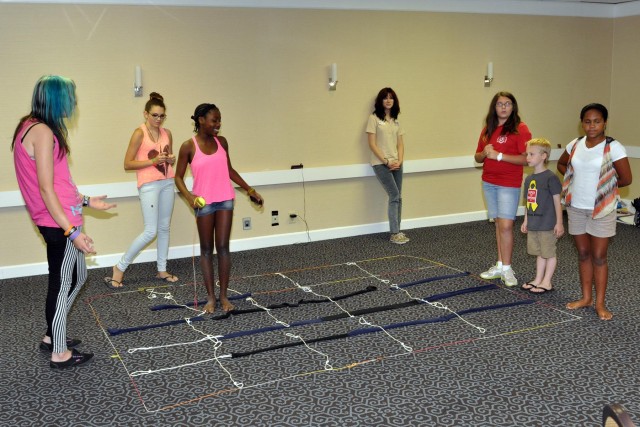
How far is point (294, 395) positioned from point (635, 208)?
5786 millimetres

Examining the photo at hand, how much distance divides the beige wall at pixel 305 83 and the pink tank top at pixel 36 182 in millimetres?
2578

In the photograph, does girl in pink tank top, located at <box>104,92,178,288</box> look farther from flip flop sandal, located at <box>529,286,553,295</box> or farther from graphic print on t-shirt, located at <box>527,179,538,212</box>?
flip flop sandal, located at <box>529,286,553,295</box>

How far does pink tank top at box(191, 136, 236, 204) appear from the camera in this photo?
4.73m

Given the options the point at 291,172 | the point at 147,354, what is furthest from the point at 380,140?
the point at 147,354

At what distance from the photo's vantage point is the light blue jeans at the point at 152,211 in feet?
18.6

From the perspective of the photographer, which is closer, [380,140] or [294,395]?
[294,395]

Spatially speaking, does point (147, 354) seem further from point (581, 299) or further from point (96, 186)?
point (581, 299)

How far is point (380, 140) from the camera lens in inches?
287

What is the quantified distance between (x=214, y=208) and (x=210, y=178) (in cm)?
21

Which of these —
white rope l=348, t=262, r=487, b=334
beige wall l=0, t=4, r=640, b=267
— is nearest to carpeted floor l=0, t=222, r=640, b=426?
white rope l=348, t=262, r=487, b=334

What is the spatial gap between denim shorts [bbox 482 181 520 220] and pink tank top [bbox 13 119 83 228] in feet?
10.5

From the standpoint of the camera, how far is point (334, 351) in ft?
13.9

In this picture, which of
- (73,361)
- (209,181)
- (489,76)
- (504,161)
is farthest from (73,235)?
(489,76)

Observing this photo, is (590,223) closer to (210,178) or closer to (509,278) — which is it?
(509,278)
